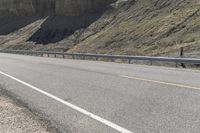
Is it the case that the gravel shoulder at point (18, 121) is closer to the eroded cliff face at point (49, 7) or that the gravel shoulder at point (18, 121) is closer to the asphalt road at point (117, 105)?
the asphalt road at point (117, 105)

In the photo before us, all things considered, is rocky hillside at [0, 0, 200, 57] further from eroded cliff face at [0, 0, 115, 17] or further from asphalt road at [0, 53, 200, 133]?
asphalt road at [0, 53, 200, 133]

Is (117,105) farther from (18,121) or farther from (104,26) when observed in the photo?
(104,26)

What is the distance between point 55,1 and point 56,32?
1529cm

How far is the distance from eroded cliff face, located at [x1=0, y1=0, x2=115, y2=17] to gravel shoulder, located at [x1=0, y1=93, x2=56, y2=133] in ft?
177

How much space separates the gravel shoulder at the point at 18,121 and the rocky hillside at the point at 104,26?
17.8 meters

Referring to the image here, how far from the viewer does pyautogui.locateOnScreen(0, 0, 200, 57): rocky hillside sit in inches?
1390

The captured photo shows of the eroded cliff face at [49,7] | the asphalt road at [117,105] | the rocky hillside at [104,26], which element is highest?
the eroded cliff face at [49,7]

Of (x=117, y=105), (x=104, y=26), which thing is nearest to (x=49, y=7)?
(x=104, y=26)

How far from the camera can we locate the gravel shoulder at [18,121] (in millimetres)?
7574

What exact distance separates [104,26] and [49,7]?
26.8 meters

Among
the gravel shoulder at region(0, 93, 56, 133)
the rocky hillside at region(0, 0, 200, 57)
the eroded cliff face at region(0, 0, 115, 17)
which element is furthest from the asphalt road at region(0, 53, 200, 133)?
the eroded cliff face at region(0, 0, 115, 17)

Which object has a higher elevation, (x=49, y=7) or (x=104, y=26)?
(x=49, y=7)

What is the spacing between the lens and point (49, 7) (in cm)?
7738

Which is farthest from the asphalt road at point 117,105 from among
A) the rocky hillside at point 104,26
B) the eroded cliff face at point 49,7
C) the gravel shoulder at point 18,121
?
the eroded cliff face at point 49,7
